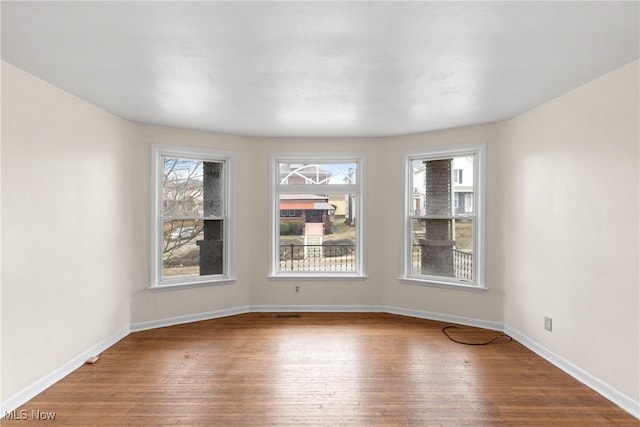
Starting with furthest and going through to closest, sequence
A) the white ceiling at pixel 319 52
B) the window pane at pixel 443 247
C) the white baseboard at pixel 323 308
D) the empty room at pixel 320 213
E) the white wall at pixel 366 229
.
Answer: the white baseboard at pixel 323 308
the window pane at pixel 443 247
the white wall at pixel 366 229
the empty room at pixel 320 213
the white ceiling at pixel 319 52

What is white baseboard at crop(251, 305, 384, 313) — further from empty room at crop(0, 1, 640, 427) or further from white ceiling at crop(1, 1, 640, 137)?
white ceiling at crop(1, 1, 640, 137)

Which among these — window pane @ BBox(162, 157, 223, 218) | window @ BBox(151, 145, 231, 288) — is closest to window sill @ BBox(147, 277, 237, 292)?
window @ BBox(151, 145, 231, 288)

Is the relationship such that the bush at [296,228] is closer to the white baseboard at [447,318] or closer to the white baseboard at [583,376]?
the white baseboard at [447,318]

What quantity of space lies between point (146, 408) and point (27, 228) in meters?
1.52

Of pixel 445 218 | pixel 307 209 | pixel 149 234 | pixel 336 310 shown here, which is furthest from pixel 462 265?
pixel 149 234

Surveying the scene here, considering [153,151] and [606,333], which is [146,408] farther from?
[606,333]

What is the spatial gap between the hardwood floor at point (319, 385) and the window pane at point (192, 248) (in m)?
0.80

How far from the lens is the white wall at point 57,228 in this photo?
2266mm

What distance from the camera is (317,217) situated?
4.55m

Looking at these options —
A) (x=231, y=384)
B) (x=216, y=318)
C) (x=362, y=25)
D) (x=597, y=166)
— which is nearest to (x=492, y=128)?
(x=597, y=166)

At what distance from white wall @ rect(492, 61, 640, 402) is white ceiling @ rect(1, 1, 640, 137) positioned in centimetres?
28

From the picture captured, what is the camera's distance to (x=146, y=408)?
7.51 feet

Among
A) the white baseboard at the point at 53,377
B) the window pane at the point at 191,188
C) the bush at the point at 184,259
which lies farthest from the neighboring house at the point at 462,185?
the white baseboard at the point at 53,377

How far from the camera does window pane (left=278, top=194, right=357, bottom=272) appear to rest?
179 inches
